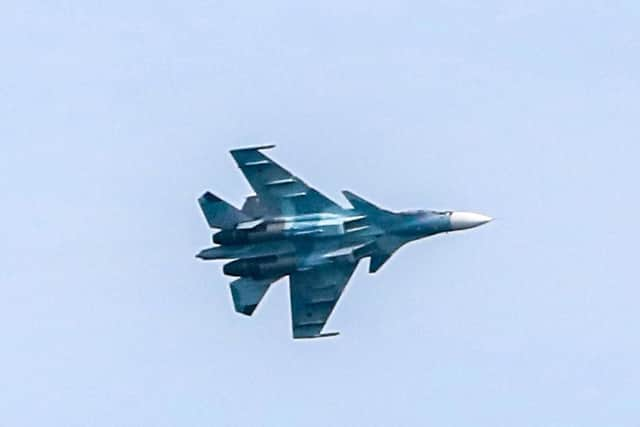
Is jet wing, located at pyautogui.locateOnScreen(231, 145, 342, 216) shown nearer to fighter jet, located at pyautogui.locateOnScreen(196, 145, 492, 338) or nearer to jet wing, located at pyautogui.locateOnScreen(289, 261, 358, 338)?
fighter jet, located at pyautogui.locateOnScreen(196, 145, 492, 338)

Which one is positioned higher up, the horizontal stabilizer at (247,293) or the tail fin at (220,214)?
the tail fin at (220,214)

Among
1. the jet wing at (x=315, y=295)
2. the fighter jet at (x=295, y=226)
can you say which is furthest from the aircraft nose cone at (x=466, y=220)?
the jet wing at (x=315, y=295)

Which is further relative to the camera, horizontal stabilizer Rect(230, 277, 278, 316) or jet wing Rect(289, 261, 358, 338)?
jet wing Rect(289, 261, 358, 338)

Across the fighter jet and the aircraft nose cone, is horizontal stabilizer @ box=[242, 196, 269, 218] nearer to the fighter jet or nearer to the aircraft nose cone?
the fighter jet

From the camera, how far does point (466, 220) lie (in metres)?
106

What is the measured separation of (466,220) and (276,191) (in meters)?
7.12

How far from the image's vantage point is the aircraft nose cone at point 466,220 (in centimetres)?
10644

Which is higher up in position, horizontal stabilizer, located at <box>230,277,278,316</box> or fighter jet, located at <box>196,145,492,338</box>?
fighter jet, located at <box>196,145,492,338</box>

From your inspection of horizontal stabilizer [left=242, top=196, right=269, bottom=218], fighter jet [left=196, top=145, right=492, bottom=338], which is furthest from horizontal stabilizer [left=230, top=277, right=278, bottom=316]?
horizontal stabilizer [left=242, top=196, right=269, bottom=218]

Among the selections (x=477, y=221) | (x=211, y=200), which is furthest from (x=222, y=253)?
(x=477, y=221)

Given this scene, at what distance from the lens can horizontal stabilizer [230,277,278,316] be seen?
109312 mm

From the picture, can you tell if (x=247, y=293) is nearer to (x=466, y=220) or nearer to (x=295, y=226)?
(x=295, y=226)

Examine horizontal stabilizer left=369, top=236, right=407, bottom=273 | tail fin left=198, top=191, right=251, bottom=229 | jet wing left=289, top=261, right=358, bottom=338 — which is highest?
tail fin left=198, top=191, right=251, bottom=229

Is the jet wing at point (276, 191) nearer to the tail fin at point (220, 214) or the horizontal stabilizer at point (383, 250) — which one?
the tail fin at point (220, 214)
